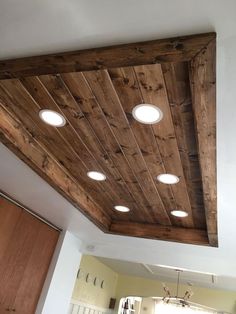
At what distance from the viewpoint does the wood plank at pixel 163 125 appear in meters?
1.02

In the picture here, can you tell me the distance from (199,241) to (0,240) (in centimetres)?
160

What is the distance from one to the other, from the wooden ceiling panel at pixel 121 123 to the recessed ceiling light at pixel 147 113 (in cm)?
2

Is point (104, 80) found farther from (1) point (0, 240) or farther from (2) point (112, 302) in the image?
(2) point (112, 302)

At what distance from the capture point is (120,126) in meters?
1.34

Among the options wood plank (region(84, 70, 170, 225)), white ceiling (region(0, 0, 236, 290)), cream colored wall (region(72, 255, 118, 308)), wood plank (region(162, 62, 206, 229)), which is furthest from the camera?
cream colored wall (region(72, 255, 118, 308))

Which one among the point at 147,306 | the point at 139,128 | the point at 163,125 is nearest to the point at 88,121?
the point at 139,128

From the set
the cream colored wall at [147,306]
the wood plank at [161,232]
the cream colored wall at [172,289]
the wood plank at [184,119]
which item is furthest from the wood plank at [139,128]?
the cream colored wall at [172,289]

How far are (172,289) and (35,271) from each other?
3.57m

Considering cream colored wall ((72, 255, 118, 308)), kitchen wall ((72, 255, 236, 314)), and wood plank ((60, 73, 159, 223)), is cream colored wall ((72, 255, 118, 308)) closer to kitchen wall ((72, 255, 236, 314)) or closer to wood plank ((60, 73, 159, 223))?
kitchen wall ((72, 255, 236, 314))

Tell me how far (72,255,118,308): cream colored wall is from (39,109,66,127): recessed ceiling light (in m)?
3.32

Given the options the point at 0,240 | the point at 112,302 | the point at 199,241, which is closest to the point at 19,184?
the point at 0,240

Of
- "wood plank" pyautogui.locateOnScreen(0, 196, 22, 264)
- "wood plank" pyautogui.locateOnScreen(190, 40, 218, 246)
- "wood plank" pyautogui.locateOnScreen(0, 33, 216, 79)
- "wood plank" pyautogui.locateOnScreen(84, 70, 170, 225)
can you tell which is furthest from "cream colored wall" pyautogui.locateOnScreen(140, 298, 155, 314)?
"wood plank" pyautogui.locateOnScreen(0, 33, 216, 79)

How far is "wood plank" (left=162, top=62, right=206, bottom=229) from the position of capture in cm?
99

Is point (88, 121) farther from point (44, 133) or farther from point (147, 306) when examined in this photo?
point (147, 306)
